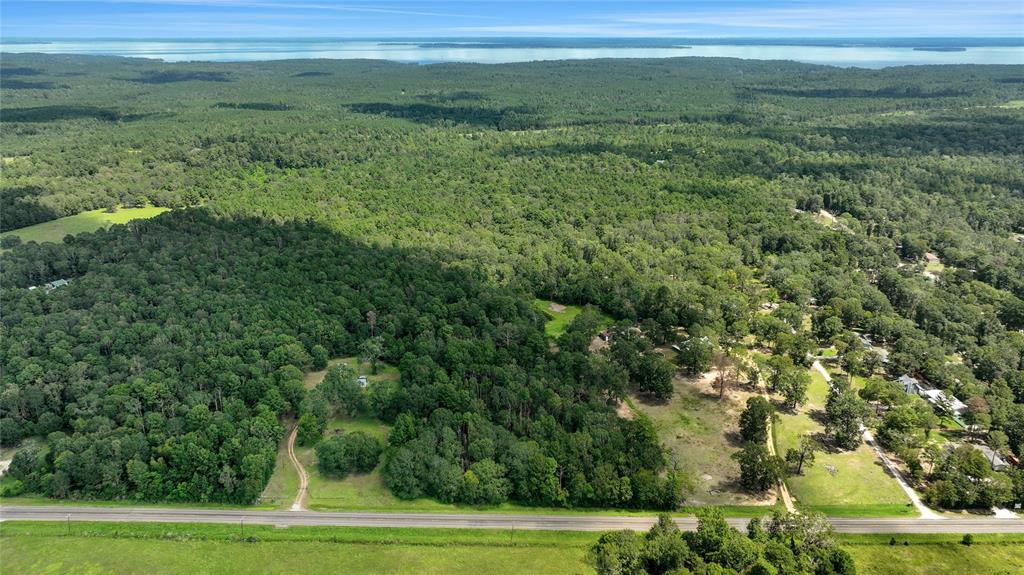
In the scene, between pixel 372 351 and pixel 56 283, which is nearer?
pixel 372 351

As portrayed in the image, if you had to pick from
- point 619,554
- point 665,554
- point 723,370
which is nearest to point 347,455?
point 619,554

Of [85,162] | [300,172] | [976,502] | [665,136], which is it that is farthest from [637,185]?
[85,162]

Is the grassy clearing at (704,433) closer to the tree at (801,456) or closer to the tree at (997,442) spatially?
the tree at (801,456)

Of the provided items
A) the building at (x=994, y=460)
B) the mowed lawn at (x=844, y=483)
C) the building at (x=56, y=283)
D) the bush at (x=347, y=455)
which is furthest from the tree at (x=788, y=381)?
the building at (x=56, y=283)

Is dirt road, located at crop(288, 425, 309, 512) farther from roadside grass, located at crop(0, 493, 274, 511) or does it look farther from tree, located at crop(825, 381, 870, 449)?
tree, located at crop(825, 381, 870, 449)

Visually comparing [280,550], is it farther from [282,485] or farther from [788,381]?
[788,381]

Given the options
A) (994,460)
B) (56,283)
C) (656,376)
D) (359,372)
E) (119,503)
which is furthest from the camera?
A: (56,283)

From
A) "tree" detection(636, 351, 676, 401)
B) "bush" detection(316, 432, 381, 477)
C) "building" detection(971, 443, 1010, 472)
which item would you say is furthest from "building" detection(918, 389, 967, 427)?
"bush" detection(316, 432, 381, 477)
